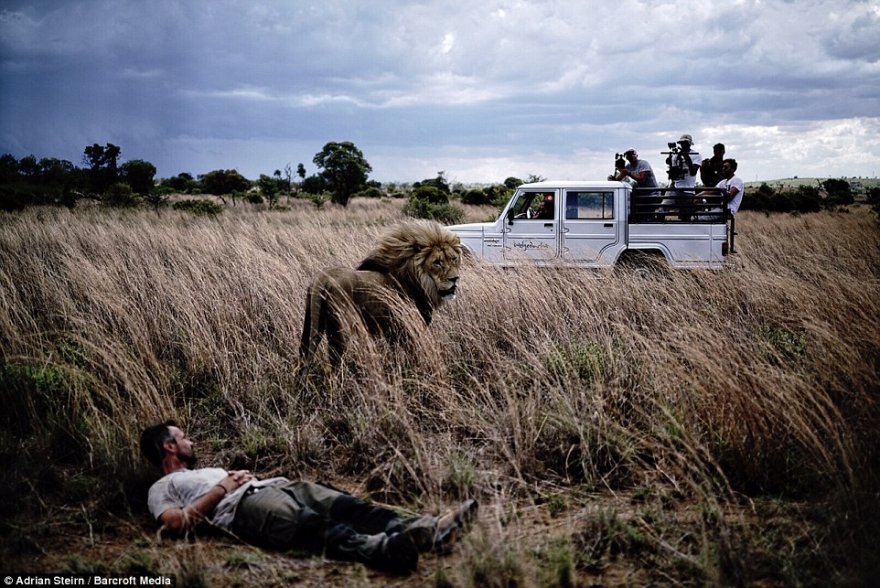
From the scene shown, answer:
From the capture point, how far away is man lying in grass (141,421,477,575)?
2945 millimetres

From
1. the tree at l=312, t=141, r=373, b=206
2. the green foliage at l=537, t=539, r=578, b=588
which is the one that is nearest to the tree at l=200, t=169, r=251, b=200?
the tree at l=312, t=141, r=373, b=206

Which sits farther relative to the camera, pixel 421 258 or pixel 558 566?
pixel 421 258

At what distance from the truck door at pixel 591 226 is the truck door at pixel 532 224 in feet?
0.62

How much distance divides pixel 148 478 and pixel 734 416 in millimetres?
3578

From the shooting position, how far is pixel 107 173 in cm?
2967

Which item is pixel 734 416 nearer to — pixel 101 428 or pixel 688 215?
pixel 101 428

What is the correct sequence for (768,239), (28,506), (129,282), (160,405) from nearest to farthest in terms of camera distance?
(28,506) < (160,405) < (129,282) < (768,239)

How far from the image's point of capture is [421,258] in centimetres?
479

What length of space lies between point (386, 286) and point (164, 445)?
77.5 inches

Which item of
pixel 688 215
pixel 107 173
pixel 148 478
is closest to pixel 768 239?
pixel 688 215

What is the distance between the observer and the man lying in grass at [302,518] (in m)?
2.95

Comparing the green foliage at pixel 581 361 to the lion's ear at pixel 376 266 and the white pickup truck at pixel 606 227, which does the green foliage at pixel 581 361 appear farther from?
the white pickup truck at pixel 606 227

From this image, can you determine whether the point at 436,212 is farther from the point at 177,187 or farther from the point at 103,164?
the point at 177,187

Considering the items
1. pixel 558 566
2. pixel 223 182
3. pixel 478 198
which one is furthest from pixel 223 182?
pixel 558 566
